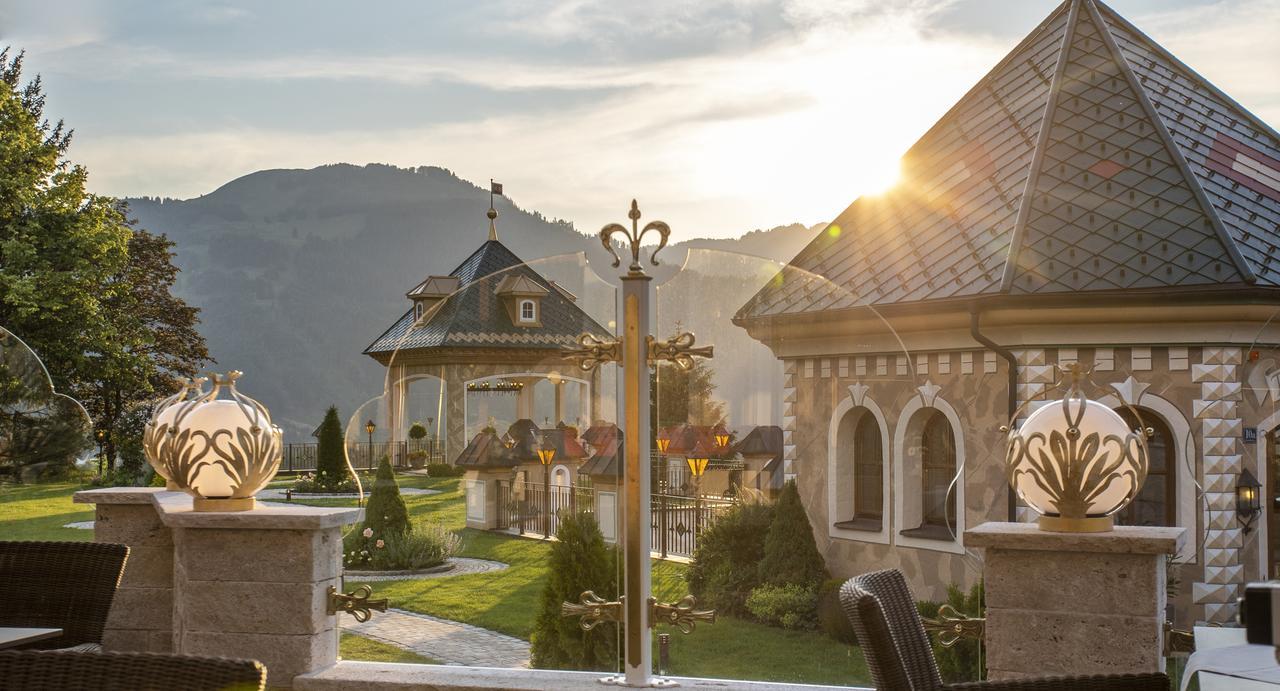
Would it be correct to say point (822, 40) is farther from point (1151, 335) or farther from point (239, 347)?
point (239, 347)

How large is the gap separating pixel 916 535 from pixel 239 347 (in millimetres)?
75879

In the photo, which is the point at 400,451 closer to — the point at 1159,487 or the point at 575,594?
the point at 575,594

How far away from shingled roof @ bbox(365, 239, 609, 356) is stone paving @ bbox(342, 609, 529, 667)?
1.17m

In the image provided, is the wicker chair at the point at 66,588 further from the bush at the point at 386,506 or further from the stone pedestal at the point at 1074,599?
the stone pedestal at the point at 1074,599

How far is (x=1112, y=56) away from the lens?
11.5 meters

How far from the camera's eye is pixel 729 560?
453 cm

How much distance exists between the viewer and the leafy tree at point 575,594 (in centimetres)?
439

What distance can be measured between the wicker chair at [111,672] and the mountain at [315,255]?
6564 cm

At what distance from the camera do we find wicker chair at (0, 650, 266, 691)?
2.02 metres

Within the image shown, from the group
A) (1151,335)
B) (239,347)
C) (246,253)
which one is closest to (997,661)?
(1151,335)

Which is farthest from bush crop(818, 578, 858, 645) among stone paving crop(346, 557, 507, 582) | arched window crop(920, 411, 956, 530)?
stone paving crop(346, 557, 507, 582)

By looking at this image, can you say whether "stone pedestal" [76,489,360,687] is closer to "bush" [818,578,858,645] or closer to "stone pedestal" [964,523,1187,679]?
"bush" [818,578,858,645]

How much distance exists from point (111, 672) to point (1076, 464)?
298 cm

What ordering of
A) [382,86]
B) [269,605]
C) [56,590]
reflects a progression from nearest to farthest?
[56,590]
[269,605]
[382,86]
